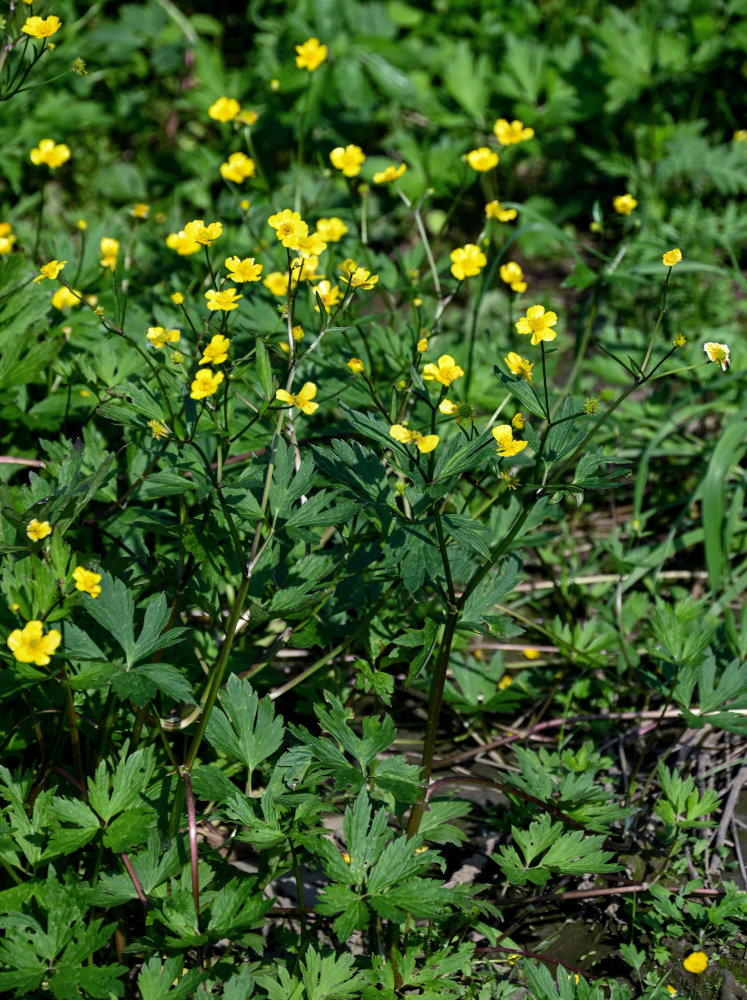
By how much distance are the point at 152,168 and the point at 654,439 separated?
2.77m

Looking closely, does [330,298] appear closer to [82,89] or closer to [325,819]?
[325,819]

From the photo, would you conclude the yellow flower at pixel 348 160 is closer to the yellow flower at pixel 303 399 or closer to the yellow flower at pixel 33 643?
the yellow flower at pixel 303 399

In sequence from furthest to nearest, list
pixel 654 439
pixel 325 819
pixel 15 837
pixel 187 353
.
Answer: pixel 654 439 < pixel 187 353 < pixel 325 819 < pixel 15 837

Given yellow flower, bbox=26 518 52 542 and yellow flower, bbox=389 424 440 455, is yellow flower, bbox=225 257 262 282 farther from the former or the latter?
yellow flower, bbox=26 518 52 542

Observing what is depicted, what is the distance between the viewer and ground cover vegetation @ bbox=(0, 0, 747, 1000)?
1610 mm

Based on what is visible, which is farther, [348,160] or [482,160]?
[482,160]

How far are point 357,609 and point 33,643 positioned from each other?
802 millimetres

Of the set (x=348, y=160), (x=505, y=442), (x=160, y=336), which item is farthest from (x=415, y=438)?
(x=348, y=160)

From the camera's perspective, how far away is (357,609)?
2051 mm

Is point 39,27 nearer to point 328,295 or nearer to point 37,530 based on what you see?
point 328,295

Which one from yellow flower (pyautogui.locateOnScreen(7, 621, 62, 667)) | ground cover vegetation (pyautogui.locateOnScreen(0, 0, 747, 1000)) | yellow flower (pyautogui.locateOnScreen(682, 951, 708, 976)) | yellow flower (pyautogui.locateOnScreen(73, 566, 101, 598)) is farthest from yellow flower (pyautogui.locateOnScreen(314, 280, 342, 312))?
yellow flower (pyautogui.locateOnScreen(682, 951, 708, 976))

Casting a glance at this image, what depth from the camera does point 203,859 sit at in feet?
5.82

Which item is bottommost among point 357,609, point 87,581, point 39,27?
point 357,609

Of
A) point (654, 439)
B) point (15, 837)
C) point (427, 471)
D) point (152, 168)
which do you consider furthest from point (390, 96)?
point (15, 837)
